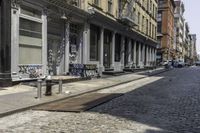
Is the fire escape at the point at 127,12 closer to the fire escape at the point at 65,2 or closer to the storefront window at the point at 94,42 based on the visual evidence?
the storefront window at the point at 94,42

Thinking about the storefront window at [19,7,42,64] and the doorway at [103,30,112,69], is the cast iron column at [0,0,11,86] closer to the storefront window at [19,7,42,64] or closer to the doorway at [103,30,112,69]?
the storefront window at [19,7,42,64]

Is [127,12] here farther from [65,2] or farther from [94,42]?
[65,2]

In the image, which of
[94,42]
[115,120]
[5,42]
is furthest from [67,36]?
[115,120]

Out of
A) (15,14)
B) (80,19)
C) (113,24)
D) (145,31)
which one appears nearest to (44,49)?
(15,14)

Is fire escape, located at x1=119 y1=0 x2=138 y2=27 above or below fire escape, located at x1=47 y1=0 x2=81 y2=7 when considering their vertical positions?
above

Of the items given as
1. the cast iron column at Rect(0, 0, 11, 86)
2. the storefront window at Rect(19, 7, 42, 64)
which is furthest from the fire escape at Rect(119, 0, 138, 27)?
the cast iron column at Rect(0, 0, 11, 86)

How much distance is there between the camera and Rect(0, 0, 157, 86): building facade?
19.7 metres

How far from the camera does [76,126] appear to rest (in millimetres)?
9695

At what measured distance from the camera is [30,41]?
68.5ft

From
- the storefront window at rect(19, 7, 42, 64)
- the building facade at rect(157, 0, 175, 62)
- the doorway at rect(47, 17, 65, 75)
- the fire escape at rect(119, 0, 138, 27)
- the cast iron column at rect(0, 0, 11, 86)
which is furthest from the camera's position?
the building facade at rect(157, 0, 175, 62)

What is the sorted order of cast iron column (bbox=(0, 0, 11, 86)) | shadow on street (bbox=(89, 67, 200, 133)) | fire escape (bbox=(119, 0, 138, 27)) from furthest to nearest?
fire escape (bbox=(119, 0, 138, 27)) < cast iron column (bbox=(0, 0, 11, 86)) < shadow on street (bbox=(89, 67, 200, 133))

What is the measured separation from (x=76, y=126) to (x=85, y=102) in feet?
15.8

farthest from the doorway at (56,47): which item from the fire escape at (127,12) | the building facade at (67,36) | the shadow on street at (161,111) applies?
the fire escape at (127,12)

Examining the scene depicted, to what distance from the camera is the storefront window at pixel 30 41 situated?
2003cm
